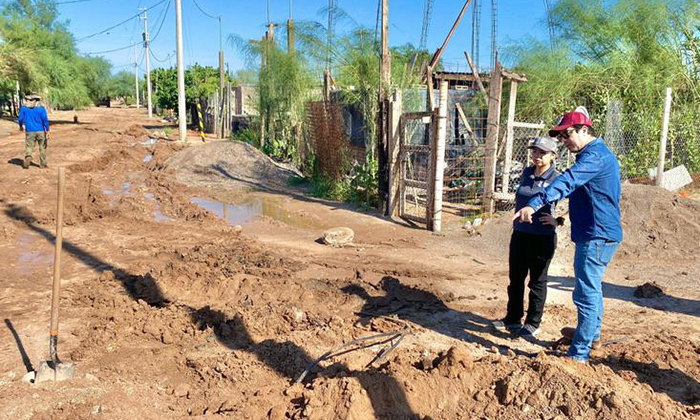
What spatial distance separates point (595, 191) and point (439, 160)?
4.89 m

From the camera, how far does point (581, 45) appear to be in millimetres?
15750

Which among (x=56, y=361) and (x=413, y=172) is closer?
(x=56, y=361)

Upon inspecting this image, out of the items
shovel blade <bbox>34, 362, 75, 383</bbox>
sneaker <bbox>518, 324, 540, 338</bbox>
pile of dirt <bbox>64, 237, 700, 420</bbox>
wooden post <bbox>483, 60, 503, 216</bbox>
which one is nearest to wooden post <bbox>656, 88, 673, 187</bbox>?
wooden post <bbox>483, 60, 503, 216</bbox>

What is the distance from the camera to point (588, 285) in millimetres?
3896

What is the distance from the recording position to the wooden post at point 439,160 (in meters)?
8.54

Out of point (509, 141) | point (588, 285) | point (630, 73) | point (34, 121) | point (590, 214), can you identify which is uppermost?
point (630, 73)

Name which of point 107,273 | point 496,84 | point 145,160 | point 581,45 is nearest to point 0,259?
point 107,273

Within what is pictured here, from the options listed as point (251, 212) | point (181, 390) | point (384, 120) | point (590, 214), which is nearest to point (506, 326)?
point (590, 214)

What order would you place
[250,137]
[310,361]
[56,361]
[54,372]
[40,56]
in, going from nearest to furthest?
[54,372]
[56,361]
[310,361]
[250,137]
[40,56]

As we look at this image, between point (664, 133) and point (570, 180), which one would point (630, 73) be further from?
point (570, 180)

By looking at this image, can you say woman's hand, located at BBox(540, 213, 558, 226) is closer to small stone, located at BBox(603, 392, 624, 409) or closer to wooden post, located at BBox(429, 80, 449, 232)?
small stone, located at BBox(603, 392, 624, 409)

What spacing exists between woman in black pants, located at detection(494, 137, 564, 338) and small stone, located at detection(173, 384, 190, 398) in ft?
→ 9.07

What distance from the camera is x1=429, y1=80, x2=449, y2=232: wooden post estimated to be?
8.54 meters

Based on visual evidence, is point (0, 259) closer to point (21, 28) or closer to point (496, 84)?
point (496, 84)
